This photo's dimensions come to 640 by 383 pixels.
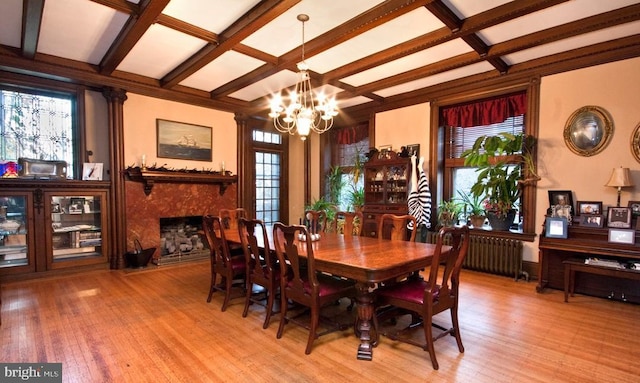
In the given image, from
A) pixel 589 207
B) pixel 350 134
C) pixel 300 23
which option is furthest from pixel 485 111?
pixel 300 23

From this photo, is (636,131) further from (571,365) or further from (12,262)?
(12,262)

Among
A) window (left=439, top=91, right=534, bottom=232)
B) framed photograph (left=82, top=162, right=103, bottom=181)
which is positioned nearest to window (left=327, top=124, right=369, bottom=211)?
window (left=439, top=91, right=534, bottom=232)

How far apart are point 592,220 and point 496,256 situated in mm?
1183

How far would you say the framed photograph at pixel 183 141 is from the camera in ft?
17.7

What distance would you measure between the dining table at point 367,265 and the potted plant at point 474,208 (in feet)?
7.61

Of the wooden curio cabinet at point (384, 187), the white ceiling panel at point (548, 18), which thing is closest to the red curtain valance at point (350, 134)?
the wooden curio cabinet at point (384, 187)

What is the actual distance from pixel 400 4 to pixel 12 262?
555 centimetres

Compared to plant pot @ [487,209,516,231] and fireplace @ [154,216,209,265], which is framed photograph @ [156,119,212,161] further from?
plant pot @ [487,209,516,231]

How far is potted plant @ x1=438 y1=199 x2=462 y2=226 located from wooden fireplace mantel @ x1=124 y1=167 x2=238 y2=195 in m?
3.73

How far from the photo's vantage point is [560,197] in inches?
159

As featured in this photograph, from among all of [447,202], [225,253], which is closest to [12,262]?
[225,253]

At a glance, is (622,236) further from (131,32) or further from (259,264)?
(131,32)

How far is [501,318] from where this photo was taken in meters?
3.08

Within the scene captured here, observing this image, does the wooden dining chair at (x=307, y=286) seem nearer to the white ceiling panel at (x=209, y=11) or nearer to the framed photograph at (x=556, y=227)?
the white ceiling panel at (x=209, y=11)
